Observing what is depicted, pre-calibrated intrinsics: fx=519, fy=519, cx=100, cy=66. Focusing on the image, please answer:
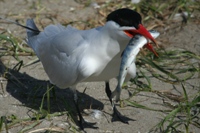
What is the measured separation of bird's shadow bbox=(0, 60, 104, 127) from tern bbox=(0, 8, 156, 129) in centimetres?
22

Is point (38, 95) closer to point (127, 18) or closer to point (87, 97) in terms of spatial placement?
point (87, 97)

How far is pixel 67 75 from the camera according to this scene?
411cm

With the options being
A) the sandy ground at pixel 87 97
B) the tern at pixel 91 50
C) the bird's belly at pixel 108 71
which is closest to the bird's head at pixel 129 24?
the tern at pixel 91 50

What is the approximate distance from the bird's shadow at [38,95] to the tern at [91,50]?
0.73 feet

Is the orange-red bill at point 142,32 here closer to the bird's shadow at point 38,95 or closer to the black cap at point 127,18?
the black cap at point 127,18

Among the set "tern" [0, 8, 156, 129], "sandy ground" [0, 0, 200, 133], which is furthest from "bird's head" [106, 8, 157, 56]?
"sandy ground" [0, 0, 200, 133]

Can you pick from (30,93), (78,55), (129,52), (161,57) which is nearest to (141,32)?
(129,52)

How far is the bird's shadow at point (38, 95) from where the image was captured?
4457mm

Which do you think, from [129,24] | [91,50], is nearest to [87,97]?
[91,50]

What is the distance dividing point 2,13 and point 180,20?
2094mm

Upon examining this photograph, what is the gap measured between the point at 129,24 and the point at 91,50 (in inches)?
17.0

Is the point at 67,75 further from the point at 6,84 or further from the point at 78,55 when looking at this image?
the point at 6,84

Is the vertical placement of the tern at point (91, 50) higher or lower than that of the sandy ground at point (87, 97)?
higher

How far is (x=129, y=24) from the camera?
3627 millimetres
